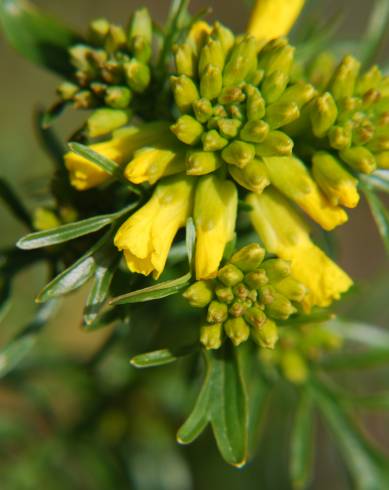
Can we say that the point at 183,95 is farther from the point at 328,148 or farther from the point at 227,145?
the point at 328,148

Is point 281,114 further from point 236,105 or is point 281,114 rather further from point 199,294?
point 199,294

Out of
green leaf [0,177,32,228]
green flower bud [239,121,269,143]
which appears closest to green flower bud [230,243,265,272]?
green flower bud [239,121,269,143]

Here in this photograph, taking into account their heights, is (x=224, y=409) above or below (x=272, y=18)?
below

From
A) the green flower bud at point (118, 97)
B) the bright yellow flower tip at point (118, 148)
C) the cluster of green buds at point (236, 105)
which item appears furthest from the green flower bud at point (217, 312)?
the green flower bud at point (118, 97)

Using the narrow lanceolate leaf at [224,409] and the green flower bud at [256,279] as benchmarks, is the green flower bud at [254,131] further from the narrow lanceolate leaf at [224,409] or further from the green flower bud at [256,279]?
the narrow lanceolate leaf at [224,409]

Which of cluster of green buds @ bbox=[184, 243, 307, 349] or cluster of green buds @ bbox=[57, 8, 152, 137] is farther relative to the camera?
cluster of green buds @ bbox=[57, 8, 152, 137]

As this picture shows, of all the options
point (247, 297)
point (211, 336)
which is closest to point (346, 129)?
point (247, 297)

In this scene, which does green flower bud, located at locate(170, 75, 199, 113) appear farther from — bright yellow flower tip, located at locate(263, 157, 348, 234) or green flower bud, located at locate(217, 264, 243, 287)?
green flower bud, located at locate(217, 264, 243, 287)
